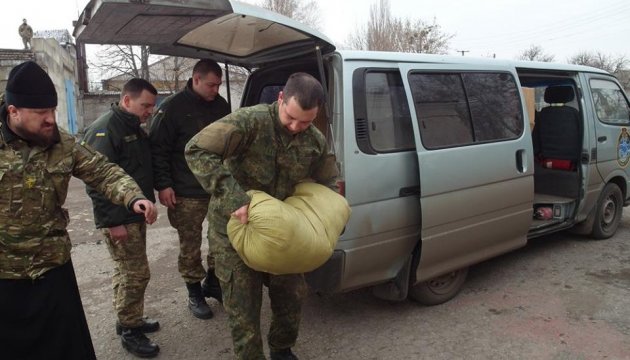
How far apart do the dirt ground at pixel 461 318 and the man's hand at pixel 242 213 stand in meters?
1.35

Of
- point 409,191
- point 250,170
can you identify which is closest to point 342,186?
point 409,191

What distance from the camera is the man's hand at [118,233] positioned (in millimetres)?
2820

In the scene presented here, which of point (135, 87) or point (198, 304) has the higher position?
point (135, 87)

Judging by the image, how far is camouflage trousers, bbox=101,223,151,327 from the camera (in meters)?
2.92

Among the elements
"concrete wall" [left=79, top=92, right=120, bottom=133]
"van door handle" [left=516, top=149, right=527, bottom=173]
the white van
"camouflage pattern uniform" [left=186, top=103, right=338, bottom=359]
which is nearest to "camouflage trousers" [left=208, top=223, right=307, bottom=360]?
"camouflage pattern uniform" [left=186, top=103, right=338, bottom=359]

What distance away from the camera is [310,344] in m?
3.16

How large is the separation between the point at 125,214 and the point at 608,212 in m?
5.33

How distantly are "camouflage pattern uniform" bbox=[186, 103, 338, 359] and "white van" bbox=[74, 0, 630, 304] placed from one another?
0.38 m

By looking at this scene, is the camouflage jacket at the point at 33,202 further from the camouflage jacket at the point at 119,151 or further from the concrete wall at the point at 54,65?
the concrete wall at the point at 54,65

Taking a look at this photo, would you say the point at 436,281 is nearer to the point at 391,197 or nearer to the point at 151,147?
the point at 391,197

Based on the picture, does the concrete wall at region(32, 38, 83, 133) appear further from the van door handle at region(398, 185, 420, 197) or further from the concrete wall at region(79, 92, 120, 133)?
the van door handle at region(398, 185, 420, 197)

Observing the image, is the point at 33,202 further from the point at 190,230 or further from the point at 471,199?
the point at 471,199

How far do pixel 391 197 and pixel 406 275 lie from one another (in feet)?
2.09

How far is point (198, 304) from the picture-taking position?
141 inches
